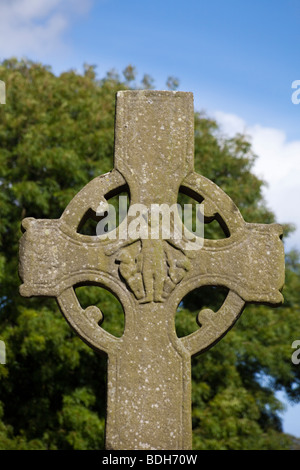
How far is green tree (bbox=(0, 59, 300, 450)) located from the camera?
12.3 meters

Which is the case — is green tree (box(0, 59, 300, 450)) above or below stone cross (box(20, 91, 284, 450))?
above

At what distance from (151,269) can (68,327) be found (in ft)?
26.5

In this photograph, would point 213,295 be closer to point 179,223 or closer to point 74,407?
point 74,407

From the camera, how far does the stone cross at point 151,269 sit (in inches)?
165

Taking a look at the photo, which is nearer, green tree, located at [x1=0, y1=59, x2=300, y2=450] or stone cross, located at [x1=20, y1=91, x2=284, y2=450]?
stone cross, located at [x1=20, y1=91, x2=284, y2=450]

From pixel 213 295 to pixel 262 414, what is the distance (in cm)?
418

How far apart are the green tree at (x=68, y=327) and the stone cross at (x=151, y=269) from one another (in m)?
7.54

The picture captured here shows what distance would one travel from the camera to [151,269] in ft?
14.4

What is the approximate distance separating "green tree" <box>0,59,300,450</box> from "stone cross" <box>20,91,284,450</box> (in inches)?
297

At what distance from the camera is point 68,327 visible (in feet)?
40.0

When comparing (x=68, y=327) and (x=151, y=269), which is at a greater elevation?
(x=68, y=327)

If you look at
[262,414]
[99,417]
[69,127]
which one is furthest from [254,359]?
[69,127]

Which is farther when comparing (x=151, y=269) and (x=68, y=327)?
(x=68, y=327)
